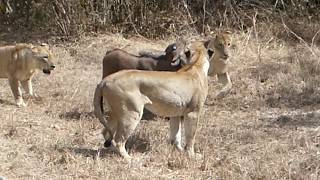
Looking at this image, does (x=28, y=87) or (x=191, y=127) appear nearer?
(x=191, y=127)

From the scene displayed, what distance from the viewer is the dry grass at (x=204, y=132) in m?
7.49

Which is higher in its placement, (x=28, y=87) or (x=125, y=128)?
(x=125, y=128)

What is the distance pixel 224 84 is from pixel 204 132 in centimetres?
226

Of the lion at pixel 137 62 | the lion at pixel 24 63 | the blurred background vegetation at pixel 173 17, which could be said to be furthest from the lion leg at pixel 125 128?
the blurred background vegetation at pixel 173 17

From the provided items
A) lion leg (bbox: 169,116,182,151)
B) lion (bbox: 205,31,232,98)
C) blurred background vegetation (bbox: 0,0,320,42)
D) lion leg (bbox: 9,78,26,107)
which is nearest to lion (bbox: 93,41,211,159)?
lion leg (bbox: 169,116,182,151)

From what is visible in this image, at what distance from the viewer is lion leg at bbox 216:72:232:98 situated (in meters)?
10.7

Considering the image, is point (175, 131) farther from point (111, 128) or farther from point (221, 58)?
point (221, 58)

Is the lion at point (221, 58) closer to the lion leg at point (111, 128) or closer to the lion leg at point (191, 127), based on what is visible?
the lion leg at point (191, 127)

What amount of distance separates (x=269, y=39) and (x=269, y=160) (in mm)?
6344

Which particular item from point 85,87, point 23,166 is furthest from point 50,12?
point 23,166

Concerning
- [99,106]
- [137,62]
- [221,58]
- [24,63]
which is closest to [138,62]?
[137,62]

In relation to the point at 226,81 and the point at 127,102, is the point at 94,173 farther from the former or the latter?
the point at 226,81

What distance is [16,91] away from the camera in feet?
35.3

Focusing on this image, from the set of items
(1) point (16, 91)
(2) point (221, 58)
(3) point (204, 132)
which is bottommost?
(1) point (16, 91)
